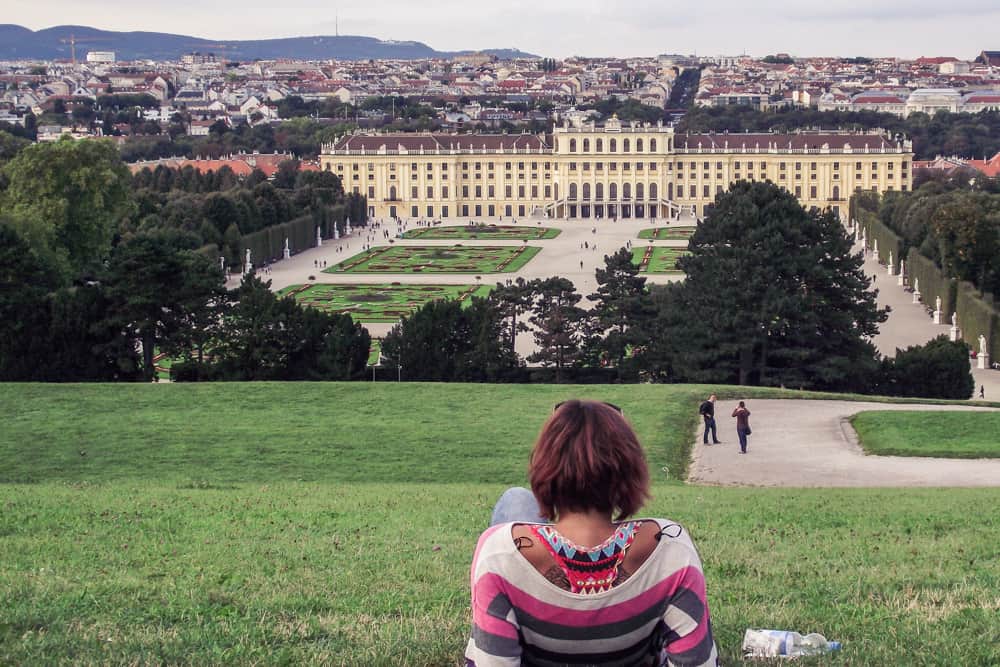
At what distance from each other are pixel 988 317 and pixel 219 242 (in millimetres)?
33318

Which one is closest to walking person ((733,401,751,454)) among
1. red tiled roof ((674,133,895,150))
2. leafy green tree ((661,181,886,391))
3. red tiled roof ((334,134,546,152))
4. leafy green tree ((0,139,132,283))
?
leafy green tree ((661,181,886,391))

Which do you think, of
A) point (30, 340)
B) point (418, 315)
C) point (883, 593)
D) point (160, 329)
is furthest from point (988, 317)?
point (883, 593)

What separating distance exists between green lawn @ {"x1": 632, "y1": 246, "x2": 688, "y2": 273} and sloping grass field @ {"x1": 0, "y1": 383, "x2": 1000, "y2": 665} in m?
38.6

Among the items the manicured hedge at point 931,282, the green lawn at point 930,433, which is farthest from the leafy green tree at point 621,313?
the manicured hedge at point 931,282

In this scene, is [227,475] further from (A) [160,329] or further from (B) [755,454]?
(A) [160,329]

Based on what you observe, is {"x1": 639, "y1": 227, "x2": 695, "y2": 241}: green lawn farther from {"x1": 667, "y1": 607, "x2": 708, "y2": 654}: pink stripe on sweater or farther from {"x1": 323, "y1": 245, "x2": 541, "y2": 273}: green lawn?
{"x1": 667, "y1": 607, "x2": 708, "y2": 654}: pink stripe on sweater

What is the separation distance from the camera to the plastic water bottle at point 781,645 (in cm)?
546

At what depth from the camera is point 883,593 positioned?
6.87 m

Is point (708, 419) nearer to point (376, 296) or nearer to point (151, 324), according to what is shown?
point (151, 324)

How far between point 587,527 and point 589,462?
222mm

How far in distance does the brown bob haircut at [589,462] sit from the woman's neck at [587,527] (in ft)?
0.07

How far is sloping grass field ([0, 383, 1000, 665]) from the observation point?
587 centimetres

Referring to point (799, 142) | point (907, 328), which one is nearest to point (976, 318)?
point (907, 328)

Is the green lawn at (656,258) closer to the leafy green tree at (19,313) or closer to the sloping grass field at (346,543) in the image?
the leafy green tree at (19,313)
